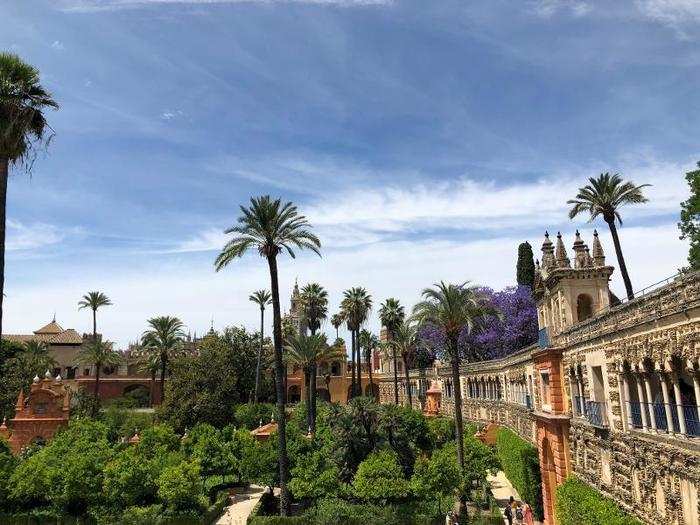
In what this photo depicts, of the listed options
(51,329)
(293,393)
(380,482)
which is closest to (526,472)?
(380,482)

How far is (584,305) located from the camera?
79.7 ft

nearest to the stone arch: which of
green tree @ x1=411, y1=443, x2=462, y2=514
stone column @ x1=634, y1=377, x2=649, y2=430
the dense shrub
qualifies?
the dense shrub

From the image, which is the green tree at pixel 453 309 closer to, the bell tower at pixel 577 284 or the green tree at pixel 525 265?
the bell tower at pixel 577 284

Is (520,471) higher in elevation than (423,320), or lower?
lower

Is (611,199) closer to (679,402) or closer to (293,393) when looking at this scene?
(679,402)

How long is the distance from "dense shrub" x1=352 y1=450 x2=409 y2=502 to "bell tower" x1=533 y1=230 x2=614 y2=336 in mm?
10095

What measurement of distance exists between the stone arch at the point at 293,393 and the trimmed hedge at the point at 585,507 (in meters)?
65.5

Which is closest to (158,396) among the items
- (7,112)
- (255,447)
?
(255,447)

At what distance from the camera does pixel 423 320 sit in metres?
29.7

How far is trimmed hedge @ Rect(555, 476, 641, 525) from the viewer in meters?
15.6

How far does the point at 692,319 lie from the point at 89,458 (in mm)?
26153

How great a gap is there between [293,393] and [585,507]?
69726 mm

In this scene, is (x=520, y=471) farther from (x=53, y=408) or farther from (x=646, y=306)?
(x=53, y=408)

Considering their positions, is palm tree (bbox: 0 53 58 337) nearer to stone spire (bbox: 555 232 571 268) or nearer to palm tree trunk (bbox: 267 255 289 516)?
palm tree trunk (bbox: 267 255 289 516)
